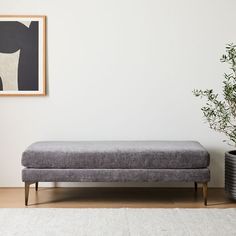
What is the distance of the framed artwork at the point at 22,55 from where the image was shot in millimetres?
4176

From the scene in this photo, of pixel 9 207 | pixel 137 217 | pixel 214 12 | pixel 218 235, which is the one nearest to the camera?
pixel 218 235

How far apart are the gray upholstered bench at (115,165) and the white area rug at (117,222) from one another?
0.29 meters

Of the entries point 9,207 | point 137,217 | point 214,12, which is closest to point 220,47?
point 214,12

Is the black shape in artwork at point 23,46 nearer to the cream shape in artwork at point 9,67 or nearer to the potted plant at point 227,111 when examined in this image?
the cream shape in artwork at point 9,67

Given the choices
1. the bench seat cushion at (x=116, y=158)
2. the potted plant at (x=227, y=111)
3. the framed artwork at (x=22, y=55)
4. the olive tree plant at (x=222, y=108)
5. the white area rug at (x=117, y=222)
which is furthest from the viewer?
the framed artwork at (x=22, y=55)

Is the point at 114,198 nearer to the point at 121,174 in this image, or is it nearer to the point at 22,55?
the point at 121,174

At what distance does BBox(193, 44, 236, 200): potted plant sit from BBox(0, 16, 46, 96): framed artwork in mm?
1505

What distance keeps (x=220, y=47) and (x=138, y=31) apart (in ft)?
2.60

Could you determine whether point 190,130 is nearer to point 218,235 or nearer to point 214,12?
point 214,12

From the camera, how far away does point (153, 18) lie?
4188mm

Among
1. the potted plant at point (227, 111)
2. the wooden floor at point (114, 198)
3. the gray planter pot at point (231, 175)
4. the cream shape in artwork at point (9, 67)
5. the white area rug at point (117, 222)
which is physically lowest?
the wooden floor at point (114, 198)

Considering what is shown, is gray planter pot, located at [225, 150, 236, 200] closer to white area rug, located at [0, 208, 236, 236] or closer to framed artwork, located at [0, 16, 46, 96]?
white area rug, located at [0, 208, 236, 236]

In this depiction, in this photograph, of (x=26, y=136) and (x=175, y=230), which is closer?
(x=175, y=230)

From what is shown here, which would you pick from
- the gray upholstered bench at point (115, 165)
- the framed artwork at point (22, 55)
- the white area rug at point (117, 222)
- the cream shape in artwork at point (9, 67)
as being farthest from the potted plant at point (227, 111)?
the cream shape in artwork at point (9, 67)
